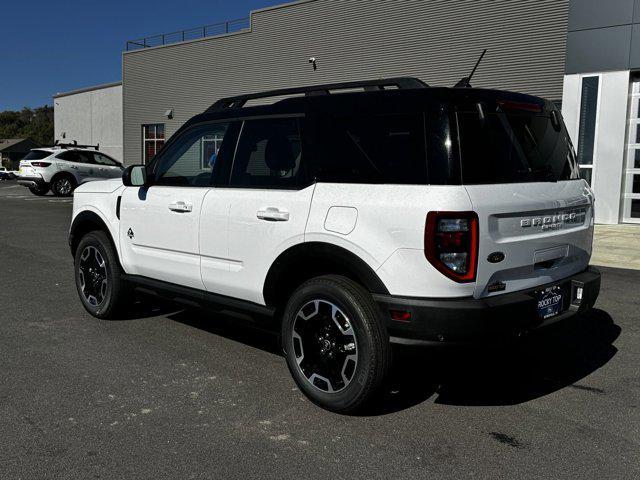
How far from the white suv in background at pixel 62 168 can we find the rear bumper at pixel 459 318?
19.5 meters

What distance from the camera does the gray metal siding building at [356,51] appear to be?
17281 millimetres

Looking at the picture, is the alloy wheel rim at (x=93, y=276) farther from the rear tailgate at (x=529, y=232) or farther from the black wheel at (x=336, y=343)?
the rear tailgate at (x=529, y=232)

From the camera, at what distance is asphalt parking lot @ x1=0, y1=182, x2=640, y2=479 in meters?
2.89

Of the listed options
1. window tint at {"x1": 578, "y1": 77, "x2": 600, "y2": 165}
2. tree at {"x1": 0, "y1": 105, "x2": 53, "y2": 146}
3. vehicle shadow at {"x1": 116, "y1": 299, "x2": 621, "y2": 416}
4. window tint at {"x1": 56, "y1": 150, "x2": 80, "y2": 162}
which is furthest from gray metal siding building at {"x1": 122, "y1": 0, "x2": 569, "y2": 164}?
tree at {"x1": 0, "y1": 105, "x2": 53, "y2": 146}

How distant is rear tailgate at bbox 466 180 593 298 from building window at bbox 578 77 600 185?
12.2m

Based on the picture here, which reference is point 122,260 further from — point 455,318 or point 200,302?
point 455,318

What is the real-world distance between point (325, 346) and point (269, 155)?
1309 millimetres

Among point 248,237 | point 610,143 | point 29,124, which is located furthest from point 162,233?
point 29,124

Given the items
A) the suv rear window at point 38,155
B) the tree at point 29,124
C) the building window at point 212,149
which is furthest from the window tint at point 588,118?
the tree at point 29,124

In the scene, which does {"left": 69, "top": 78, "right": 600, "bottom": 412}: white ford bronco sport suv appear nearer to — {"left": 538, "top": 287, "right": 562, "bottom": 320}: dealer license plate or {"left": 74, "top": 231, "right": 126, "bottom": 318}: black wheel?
{"left": 538, "top": 287, "right": 562, "bottom": 320}: dealer license plate

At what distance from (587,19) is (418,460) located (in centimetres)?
1466

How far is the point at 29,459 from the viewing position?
2883 millimetres

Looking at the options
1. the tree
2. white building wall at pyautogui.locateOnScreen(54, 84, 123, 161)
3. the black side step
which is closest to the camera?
the black side step

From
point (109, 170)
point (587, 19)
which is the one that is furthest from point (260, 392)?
point (109, 170)
